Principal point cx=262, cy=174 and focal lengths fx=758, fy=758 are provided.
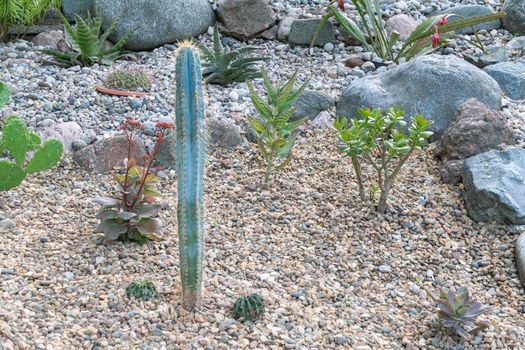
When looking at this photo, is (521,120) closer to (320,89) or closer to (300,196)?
(320,89)

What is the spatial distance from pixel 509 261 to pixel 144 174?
1.91 meters

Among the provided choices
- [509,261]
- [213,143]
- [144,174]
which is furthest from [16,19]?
[509,261]

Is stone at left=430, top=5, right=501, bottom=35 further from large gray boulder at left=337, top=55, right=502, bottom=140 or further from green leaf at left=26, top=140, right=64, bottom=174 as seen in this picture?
green leaf at left=26, top=140, right=64, bottom=174

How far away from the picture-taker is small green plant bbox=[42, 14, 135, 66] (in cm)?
587

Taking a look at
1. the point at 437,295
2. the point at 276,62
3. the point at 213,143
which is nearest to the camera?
the point at 437,295

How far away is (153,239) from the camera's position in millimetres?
3744

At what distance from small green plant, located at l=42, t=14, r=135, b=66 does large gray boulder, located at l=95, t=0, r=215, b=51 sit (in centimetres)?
28

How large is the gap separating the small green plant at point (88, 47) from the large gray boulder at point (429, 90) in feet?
6.53

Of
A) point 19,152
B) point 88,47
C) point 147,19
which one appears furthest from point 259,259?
point 147,19

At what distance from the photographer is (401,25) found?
21.9ft

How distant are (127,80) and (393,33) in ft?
7.06

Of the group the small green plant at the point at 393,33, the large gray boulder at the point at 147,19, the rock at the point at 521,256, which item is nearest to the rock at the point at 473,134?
the rock at the point at 521,256

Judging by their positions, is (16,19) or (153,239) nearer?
(153,239)

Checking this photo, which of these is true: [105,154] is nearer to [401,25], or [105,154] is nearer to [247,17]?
[247,17]
